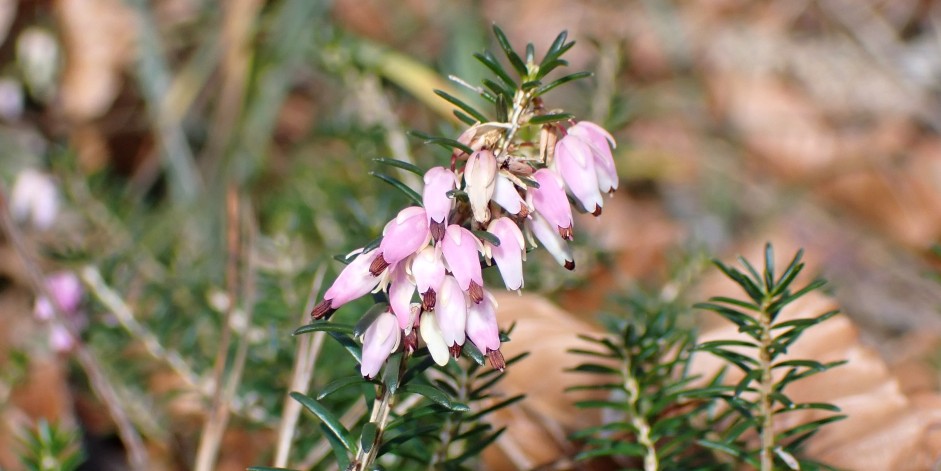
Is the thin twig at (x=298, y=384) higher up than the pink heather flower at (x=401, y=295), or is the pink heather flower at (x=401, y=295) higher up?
the thin twig at (x=298, y=384)

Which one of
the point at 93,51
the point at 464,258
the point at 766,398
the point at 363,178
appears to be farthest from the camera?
the point at 93,51

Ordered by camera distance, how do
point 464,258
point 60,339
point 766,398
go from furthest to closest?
point 60,339 → point 766,398 → point 464,258

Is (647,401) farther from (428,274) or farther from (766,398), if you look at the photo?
(428,274)

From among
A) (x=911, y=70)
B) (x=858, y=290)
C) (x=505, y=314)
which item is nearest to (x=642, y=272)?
(x=858, y=290)

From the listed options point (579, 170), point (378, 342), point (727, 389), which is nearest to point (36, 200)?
point (378, 342)

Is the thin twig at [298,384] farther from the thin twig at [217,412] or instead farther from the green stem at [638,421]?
the green stem at [638,421]

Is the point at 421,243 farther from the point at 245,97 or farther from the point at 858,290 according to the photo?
the point at 858,290

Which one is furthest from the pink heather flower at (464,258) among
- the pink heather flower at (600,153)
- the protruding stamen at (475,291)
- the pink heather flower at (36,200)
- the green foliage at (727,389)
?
the pink heather flower at (36,200)
